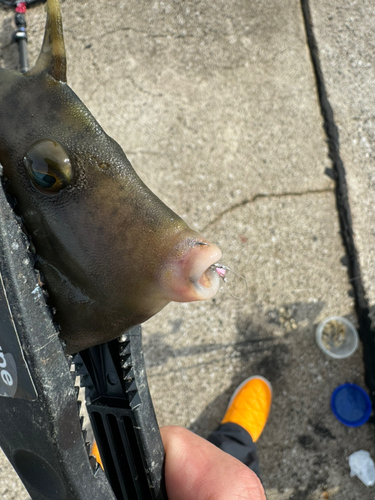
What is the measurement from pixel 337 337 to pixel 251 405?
62 cm

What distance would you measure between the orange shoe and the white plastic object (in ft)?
1.60

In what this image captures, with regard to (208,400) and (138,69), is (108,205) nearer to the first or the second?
(208,400)

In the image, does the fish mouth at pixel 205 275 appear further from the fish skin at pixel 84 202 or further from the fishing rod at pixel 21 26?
the fishing rod at pixel 21 26

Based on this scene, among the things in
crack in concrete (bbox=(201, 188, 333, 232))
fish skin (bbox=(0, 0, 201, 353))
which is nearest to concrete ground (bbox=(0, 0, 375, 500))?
crack in concrete (bbox=(201, 188, 333, 232))

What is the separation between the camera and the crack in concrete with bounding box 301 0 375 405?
233 centimetres

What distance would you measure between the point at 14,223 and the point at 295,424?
1.98 meters

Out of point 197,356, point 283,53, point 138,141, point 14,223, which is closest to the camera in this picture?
point 14,223

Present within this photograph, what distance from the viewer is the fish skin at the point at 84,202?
0.80m

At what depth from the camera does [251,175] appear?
247 centimetres

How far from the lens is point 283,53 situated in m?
2.64

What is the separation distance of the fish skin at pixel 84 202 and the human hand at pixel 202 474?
2.40 feet

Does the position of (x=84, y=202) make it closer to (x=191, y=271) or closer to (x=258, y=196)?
(x=191, y=271)

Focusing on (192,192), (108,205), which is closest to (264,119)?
(192,192)

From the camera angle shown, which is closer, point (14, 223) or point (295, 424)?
point (14, 223)
